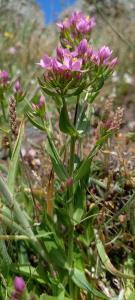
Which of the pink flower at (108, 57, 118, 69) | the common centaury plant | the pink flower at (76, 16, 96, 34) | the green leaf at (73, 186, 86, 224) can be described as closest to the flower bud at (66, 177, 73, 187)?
the common centaury plant

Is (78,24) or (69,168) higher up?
(78,24)

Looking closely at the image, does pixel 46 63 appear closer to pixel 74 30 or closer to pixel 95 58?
pixel 95 58

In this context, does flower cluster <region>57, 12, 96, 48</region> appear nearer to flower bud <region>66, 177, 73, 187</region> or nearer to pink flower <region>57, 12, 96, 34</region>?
pink flower <region>57, 12, 96, 34</region>

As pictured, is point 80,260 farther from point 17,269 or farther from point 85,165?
point 85,165

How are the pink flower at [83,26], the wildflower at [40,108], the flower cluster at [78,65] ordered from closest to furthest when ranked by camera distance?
the flower cluster at [78,65]
the wildflower at [40,108]
the pink flower at [83,26]

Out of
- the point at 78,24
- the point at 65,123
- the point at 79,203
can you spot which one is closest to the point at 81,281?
the point at 79,203

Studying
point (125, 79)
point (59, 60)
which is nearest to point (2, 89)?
point (59, 60)

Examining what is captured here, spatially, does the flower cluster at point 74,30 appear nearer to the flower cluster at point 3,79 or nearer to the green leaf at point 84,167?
the flower cluster at point 3,79

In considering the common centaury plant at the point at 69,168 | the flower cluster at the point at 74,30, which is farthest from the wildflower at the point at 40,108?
the flower cluster at the point at 74,30
